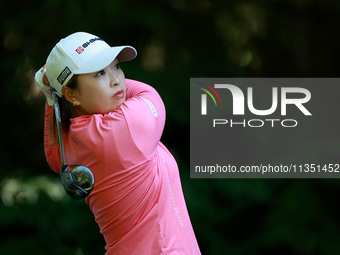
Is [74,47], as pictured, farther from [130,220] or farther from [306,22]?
[306,22]

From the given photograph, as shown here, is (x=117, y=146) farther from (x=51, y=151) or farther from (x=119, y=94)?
(x=51, y=151)

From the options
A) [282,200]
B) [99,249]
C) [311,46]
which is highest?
[311,46]

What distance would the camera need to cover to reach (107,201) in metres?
1.07

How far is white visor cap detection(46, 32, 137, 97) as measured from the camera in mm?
1015

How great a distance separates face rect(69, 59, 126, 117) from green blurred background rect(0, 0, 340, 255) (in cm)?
124

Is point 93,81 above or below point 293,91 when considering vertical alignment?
above

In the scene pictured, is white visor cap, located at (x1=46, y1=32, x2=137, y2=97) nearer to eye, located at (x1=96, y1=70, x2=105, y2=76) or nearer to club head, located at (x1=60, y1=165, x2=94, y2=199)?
eye, located at (x1=96, y1=70, x2=105, y2=76)

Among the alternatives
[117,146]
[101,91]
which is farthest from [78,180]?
[101,91]

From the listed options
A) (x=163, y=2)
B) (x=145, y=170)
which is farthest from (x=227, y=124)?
(x=145, y=170)

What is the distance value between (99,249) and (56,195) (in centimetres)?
37

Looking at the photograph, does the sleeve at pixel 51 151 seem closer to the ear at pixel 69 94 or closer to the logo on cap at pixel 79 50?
the ear at pixel 69 94

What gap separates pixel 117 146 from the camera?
101cm

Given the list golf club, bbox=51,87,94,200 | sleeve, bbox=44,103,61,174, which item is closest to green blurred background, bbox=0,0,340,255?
sleeve, bbox=44,103,61,174

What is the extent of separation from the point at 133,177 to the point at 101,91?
22cm
